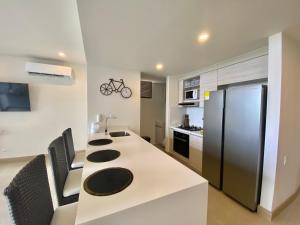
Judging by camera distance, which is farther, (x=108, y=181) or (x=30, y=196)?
(x=108, y=181)

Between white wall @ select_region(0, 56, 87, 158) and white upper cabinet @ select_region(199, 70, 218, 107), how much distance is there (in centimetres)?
302

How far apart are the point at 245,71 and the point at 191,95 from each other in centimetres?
125

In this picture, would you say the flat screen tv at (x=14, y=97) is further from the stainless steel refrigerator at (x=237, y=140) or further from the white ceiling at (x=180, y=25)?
the stainless steel refrigerator at (x=237, y=140)

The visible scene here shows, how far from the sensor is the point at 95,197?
0.77 meters

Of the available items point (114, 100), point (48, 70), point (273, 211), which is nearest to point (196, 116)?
point (114, 100)

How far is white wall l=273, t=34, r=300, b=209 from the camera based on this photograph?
165 centimetres

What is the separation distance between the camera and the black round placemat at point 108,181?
32.8 inches

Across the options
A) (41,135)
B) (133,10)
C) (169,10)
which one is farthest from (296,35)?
(41,135)

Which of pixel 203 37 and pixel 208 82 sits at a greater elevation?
pixel 203 37

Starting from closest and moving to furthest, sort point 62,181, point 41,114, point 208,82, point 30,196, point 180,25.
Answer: point 30,196 < point 62,181 < point 180,25 < point 208,82 < point 41,114

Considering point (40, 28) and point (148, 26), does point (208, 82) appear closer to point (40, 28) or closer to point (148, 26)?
point (148, 26)

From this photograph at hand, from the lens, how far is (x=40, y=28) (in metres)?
1.98

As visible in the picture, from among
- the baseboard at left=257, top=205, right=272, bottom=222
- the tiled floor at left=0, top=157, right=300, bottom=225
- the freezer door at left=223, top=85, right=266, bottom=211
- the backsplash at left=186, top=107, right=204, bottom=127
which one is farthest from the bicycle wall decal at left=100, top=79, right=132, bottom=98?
the baseboard at left=257, top=205, right=272, bottom=222

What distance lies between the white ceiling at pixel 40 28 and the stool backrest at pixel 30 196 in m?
1.66
